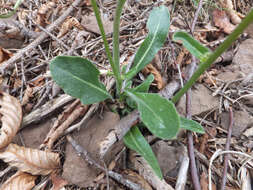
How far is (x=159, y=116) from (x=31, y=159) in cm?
59

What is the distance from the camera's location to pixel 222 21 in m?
1.55

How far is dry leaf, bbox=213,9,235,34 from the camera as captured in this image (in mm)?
1499

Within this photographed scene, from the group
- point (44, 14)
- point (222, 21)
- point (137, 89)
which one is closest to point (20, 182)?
point (137, 89)

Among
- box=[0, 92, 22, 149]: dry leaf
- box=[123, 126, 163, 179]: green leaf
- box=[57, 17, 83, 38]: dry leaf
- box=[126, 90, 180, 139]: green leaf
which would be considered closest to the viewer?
box=[126, 90, 180, 139]: green leaf

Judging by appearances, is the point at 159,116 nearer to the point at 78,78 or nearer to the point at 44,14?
the point at 78,78

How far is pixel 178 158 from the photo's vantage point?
3.22 ft

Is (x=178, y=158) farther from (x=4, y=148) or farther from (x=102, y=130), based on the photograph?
(x=4, y=148)

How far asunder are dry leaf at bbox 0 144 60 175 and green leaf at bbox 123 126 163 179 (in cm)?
33

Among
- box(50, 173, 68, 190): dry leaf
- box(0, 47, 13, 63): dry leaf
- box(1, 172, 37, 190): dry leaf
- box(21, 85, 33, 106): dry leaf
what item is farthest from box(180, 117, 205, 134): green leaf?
box(0, 47, 13, 63): dry leaf

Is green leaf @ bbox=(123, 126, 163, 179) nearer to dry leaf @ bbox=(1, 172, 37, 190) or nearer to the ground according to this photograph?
the ground

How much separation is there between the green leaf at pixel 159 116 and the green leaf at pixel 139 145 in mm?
192

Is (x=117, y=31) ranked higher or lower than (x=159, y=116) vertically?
higher

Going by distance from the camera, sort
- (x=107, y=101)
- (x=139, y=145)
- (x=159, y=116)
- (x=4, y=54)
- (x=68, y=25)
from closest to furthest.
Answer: (x=159, y=116) < (x=139, y=145) < (x=107, y=101) < (x=4, y=54) < (x=68, y=25)

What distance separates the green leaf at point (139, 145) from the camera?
81 centimetres
